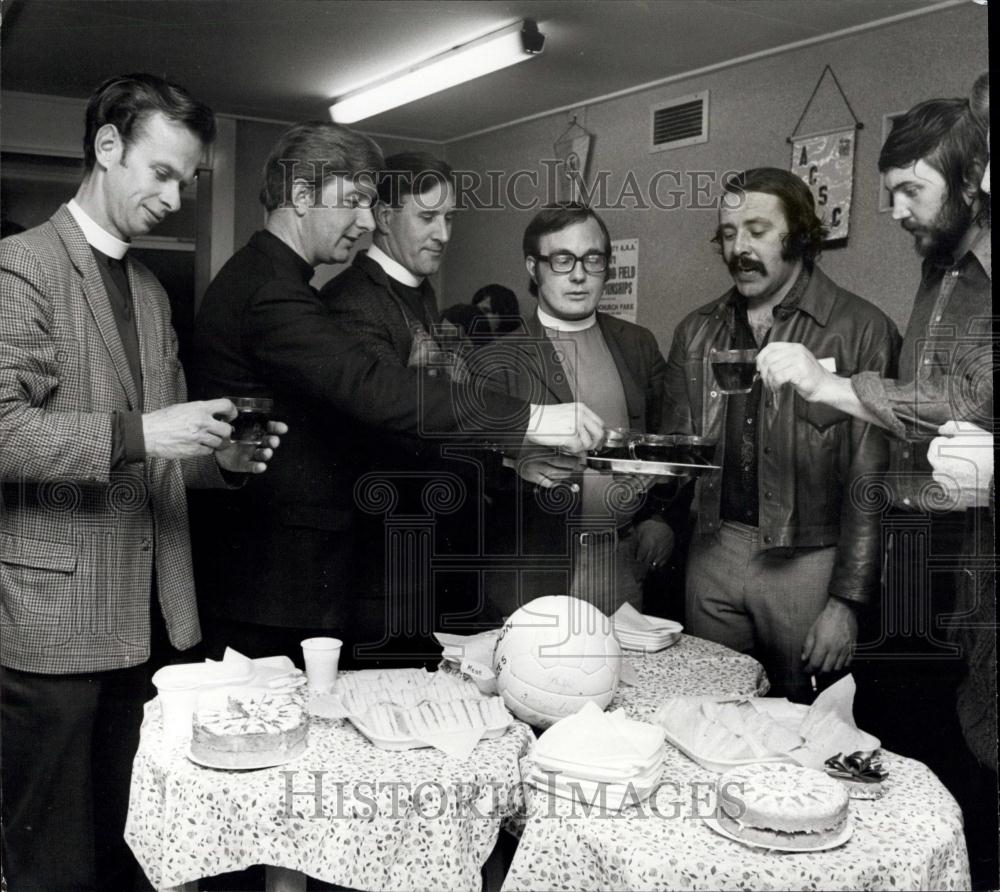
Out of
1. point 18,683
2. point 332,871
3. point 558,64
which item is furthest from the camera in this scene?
point 558,64

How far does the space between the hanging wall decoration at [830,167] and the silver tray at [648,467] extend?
66 cm

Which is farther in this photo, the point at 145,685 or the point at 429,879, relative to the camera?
the point at 145,685

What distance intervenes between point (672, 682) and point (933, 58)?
163 cm

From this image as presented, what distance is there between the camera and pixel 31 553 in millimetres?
2266

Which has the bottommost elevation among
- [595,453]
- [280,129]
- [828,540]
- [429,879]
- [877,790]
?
[429,879]

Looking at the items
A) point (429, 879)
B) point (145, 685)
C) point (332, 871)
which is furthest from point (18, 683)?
point (429, 879)

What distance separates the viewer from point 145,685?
7.74 ft

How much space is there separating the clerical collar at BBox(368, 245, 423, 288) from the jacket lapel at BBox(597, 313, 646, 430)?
1.60ft

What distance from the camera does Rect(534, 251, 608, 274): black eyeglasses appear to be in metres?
2.50

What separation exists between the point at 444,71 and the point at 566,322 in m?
0.70

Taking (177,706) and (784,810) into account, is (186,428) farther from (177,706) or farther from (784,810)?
(784,810)

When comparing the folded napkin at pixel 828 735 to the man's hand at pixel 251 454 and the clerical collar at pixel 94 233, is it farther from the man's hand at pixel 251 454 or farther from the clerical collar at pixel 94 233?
the clerical collar at pixel 94 233

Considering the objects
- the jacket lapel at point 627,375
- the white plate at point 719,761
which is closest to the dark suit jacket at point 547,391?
the jacket lapel at point 627,375

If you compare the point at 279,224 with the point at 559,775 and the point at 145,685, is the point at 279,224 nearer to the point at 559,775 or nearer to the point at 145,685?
the point at 145,685
